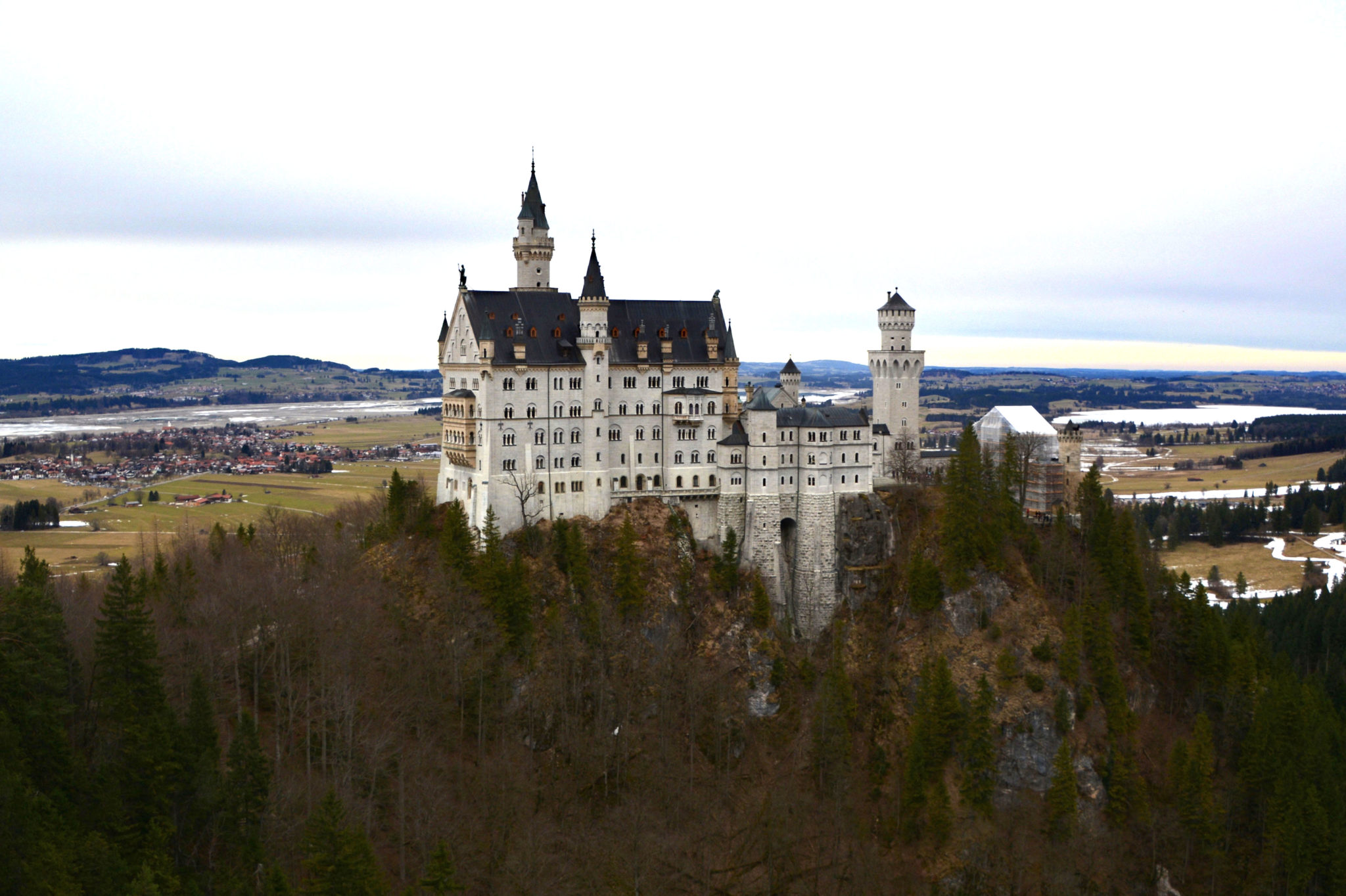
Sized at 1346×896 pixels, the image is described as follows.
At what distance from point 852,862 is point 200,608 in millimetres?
48890

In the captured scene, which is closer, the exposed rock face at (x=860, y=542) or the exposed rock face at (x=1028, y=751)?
the exposed rock face at (x=1028, y=751)

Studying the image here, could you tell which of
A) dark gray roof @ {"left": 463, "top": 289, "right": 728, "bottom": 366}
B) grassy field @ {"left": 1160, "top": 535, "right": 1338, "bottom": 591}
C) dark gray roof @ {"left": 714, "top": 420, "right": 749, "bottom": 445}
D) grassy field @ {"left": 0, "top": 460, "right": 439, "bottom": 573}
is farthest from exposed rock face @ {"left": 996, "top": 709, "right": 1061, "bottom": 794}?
grassy field @ {"left": 1160, "top": 535, "right": 1338, "bottom": 591}

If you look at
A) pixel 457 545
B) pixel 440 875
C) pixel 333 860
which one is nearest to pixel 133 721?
pixel 333 860

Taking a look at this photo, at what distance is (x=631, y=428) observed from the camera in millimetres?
94500

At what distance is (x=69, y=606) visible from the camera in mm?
66062

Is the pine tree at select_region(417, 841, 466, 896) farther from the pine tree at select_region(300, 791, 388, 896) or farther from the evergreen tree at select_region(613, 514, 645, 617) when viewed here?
the evergreen tree at select_region(613, 514, 645, 617)

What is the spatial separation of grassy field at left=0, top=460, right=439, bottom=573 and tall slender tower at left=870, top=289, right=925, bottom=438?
2166 inches

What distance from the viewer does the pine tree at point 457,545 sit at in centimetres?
8225

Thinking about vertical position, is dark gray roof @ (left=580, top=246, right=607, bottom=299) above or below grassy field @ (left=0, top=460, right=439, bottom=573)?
above

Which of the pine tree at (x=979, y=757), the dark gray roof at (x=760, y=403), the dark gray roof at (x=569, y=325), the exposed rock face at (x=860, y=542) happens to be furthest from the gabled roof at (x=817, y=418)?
the pine tree at (x=979, y=757)

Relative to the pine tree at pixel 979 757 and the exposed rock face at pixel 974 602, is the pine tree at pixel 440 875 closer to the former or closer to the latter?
the pine tree at pixel 979 757

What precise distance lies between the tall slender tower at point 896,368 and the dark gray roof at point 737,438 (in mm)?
16515

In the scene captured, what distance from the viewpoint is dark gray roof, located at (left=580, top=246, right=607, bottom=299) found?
299 ft

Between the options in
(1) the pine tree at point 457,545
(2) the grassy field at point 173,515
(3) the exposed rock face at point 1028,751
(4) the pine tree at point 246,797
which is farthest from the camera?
(2) the grassy field at point 173,515
